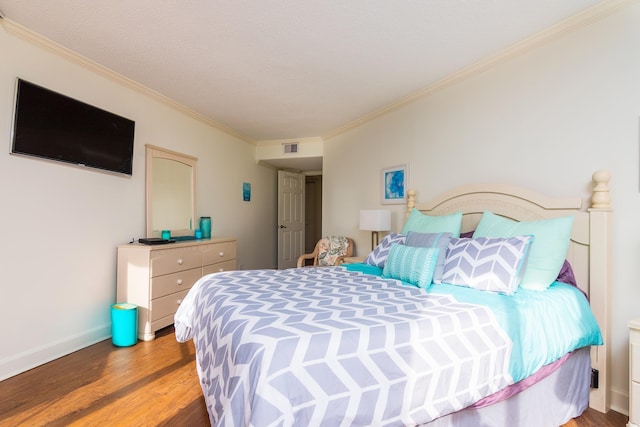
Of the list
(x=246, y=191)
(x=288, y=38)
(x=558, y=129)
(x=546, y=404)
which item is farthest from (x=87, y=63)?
(x=546, y=404)

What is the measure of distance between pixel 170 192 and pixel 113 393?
87.9 inches

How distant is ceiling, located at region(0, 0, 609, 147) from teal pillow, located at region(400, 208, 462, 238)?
1.33m

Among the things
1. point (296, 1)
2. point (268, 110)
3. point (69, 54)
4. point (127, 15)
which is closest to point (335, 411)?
point (296, 1)

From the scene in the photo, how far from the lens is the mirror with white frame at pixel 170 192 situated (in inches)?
134

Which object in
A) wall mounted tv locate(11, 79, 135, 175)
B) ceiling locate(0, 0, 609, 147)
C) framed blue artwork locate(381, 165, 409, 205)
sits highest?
ceiling locate(0, 0, 609, 147)

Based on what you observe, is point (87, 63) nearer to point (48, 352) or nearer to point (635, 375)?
point (48, 352)

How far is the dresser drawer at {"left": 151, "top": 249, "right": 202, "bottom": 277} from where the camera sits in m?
2.95

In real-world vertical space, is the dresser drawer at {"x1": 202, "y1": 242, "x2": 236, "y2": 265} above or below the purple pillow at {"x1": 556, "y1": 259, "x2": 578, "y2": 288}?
below

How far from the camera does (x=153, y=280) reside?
115 inches

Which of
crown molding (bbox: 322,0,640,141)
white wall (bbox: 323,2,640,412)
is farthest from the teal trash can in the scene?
crown molding (bbox: 322,0,640,141)

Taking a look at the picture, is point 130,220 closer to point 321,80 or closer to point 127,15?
point 127,15

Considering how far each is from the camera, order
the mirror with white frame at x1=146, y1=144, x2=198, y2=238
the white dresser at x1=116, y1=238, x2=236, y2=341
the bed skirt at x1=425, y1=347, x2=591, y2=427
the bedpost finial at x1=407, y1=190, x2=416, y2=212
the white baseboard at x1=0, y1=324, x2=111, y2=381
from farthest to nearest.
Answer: the mirror with white frame at x1=146, y1=144, x2=198, y2=238 → the bedpost finial at x1=407, y1=190, x2=416, y2=212 → the white dresser at x1=116, y1=238, x2=236, y2=341 → the white baseboard at x1=0, y1=324, x2=111, y2=381 → the bed skirt at x1=425, y1=347, x2=591, y2=427

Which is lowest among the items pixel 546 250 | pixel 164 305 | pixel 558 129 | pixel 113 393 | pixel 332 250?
pixel 113 393

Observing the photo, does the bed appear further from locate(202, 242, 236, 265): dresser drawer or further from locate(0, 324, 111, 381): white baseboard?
locate(202, 242, 236, 265): dresser drawer
